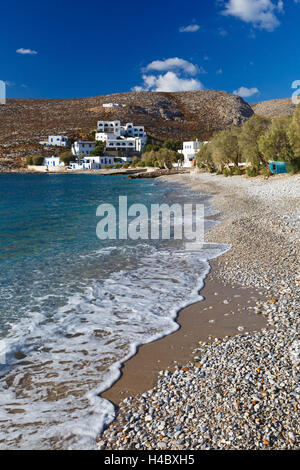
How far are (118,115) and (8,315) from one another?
159020 mm

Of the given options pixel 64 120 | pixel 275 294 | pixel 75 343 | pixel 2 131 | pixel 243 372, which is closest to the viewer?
pixel 243 372

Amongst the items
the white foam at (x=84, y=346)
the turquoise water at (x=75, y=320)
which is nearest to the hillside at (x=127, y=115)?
the turquoise water at (x=75, y=320)

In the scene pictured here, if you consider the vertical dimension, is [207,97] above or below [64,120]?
above

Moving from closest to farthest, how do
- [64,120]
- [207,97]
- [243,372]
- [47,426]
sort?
1. [47,426]
2. [243,372]
3. [64,120]
4. [207,97]

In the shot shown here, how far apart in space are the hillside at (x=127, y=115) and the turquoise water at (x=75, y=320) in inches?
4855

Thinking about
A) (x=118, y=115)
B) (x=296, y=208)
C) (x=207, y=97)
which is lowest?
(x=296, y=208)

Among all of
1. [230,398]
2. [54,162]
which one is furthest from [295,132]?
[54,162]

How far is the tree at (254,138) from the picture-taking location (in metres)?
45.7

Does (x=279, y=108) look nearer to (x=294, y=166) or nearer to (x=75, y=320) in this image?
(x=294, y=166)

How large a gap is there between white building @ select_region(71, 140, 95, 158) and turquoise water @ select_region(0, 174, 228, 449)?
114 m

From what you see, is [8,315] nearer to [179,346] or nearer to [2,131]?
[179,346]

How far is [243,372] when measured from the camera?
17.5 feet
